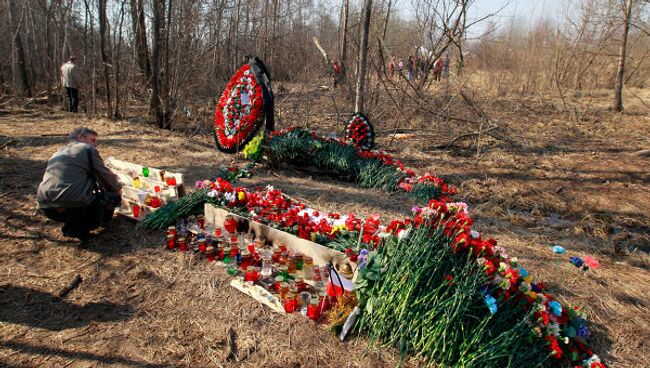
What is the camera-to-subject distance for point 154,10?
25.9ft

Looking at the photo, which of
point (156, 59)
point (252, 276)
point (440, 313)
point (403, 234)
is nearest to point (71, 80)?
point (156, 59)

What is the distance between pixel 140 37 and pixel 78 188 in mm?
7082

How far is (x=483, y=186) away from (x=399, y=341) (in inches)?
174

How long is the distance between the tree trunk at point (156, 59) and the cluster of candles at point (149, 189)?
4650 mm

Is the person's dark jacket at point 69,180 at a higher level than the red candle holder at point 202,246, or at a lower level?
higher

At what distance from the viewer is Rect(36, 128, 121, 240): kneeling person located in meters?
3.40

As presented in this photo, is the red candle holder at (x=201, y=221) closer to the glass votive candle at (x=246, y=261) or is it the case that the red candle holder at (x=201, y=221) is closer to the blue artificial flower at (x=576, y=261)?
the glass votive candle at (x=246, y=261)

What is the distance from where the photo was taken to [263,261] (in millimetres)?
3445

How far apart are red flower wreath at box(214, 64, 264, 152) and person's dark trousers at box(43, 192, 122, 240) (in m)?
2.89

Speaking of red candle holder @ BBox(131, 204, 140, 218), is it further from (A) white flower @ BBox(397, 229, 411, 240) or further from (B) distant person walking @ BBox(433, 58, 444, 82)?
(B) distant person walking @ BBox(433, 58, 444, 82)

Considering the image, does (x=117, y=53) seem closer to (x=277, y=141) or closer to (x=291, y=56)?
(x=277, y=141)

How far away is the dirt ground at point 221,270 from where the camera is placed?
2.53 metres

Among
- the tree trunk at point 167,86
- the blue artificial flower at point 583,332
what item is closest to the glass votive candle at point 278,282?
the blue artificial flower at point 583,332

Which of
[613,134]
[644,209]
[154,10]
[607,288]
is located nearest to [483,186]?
[644,209]
